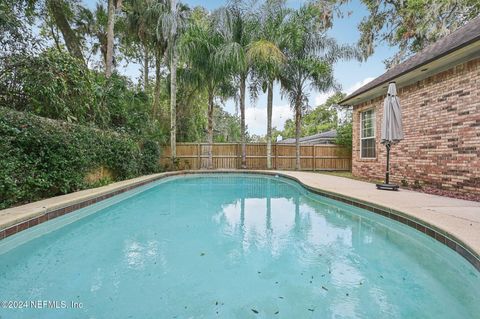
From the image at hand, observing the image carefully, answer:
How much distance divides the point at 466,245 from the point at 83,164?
23.4ft

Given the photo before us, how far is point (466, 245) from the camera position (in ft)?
8.35

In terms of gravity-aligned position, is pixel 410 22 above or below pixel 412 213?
above

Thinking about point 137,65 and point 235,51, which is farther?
point 137,65

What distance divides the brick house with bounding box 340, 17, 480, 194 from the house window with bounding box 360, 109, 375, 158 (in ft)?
2.11

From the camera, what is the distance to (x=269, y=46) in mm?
11805

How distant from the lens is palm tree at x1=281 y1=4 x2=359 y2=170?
12.8 meters

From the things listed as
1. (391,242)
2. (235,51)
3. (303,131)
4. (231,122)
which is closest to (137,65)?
(235,51)

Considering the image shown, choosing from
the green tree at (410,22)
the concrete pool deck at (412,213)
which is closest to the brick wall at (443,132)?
the concrete pool deck at (412,213)

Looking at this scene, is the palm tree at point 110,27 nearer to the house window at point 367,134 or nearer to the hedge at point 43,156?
the hedge at point 43,156

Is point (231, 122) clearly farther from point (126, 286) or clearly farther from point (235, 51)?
point (126, 286)

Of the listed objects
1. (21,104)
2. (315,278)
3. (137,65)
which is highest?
(137,65)

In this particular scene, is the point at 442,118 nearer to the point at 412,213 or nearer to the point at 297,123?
the point at 412,213

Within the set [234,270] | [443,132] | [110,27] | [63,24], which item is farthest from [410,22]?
[63,24]

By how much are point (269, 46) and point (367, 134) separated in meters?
5.84
